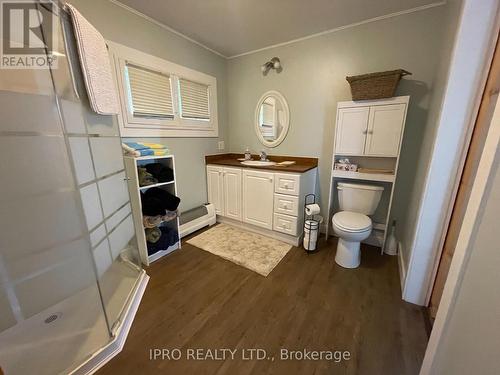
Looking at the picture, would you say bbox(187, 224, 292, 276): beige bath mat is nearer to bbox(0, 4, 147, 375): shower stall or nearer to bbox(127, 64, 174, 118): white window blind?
bbox(0, 4, 147, 375): shower stall

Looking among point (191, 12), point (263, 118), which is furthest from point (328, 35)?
point (191, 12)

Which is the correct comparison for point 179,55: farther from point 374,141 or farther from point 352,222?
point 352,222

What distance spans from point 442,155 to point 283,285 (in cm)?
→ 144

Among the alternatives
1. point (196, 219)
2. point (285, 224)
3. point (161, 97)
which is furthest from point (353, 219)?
point (161, 97)

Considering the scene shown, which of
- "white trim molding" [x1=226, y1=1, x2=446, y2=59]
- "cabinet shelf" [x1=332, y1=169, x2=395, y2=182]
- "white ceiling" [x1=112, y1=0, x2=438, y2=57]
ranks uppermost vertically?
"white ceiling" [x1=112, y1=0, x2=438, y2=57]

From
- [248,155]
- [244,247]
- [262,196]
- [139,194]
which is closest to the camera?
Answer: [139,194]

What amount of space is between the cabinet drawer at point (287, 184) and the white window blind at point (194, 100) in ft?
4.33

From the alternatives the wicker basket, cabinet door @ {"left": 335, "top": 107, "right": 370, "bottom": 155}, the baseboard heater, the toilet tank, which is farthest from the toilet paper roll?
the baseboard heater

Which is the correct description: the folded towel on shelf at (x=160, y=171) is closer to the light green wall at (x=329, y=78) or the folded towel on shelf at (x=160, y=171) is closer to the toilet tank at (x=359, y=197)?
the light green wall at (x=329, y=78)

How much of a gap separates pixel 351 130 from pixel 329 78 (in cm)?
69

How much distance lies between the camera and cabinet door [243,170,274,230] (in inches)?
90.1

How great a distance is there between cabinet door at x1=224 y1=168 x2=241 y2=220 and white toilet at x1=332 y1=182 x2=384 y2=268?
1160 mm

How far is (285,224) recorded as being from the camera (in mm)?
2244

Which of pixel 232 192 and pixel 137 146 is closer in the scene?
pixel 137 146
